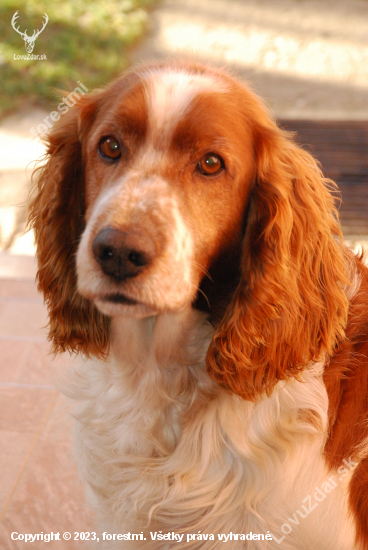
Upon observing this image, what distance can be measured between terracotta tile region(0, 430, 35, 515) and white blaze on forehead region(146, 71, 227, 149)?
1942mm

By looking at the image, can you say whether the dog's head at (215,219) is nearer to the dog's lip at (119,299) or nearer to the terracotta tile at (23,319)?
the dog's lip at (119,299)

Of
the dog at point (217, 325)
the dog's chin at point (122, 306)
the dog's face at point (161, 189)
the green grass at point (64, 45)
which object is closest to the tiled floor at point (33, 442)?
the dog at point (217, 325)

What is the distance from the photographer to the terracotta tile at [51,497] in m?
2.73

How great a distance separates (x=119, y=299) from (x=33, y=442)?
1735mm

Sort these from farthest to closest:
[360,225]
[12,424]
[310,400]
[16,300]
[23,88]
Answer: [23,88] < [360,225] < [16,300] < [12,424] < [310,400]

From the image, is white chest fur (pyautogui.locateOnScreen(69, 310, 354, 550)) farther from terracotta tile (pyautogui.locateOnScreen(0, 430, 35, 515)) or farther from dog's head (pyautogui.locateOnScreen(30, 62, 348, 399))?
terracotta tile (pyautogui.locateOnScreen(0, 430, 35, 515))

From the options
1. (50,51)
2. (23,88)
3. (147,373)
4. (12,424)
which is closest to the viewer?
(147,373)

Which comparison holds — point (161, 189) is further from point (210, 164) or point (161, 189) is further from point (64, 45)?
point (64, 45)


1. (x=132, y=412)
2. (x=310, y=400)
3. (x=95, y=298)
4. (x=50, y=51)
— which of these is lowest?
(x=132, y=412)

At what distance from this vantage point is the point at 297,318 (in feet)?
6.48

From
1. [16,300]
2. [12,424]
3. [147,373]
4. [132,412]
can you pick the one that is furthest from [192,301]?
→ [16,300]

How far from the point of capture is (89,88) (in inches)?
278

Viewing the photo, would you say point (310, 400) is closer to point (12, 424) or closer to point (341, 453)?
point (341, 453)

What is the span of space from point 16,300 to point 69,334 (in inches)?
84.2
